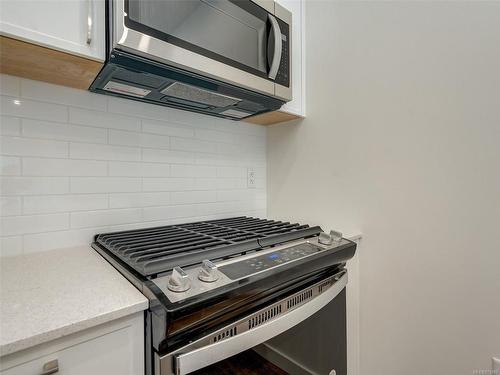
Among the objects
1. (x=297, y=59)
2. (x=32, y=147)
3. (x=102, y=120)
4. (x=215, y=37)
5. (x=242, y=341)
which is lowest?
(x=242, y=341)

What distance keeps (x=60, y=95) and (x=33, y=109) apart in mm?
103

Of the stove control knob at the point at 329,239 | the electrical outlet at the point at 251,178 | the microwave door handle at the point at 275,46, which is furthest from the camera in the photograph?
the electrical outlet at the point at 251,178

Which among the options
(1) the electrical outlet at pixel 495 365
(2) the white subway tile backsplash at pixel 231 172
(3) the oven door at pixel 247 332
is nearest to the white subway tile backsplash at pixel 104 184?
(2) the white subway tile backsplash at pixel 231 172

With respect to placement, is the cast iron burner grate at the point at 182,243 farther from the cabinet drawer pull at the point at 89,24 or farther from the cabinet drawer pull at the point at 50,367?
the cabinet drawer pull at the point at 89,24

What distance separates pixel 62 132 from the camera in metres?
0.95

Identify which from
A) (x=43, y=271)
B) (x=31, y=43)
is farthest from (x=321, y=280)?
(x=31, y=43)

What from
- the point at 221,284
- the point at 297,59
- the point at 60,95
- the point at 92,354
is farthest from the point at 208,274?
the point at 297,59

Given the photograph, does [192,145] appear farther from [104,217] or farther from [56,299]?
[56,299]

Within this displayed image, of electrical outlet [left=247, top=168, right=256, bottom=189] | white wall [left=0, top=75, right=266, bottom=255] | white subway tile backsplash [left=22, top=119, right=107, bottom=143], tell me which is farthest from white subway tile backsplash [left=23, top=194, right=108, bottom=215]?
electrical outlet [left=247, top=168, right=256, bottom=189]

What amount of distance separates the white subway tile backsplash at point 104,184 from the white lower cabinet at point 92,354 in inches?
25.9

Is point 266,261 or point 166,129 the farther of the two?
point 166,129

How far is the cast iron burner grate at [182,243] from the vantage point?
0.66 meters

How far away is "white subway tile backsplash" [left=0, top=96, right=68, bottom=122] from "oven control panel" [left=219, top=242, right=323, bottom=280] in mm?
851

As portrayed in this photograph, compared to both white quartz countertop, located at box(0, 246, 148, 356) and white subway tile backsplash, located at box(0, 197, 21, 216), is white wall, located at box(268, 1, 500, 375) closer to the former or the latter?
white quartz countertop, located at box(0, 246, 148, 356)
